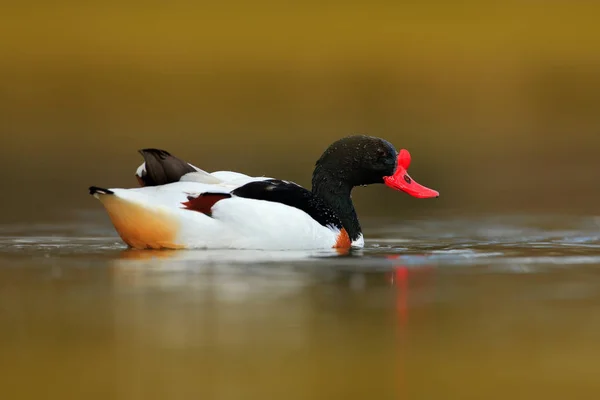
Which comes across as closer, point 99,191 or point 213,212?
point 99,191

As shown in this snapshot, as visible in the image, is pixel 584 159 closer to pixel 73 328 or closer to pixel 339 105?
pixel 339 105

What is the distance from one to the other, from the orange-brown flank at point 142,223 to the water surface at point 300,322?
20 centimetres

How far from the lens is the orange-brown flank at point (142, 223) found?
12.7 metres

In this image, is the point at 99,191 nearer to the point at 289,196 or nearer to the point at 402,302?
the point at 289,196

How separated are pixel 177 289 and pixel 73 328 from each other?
4.63ft

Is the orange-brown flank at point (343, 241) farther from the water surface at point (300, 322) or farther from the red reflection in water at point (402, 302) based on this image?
the red reflection in water at point (402, 302)

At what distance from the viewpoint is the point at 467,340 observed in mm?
9414

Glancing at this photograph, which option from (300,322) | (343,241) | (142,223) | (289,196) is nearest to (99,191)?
(142,223)

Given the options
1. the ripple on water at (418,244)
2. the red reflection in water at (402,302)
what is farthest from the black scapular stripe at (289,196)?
the red reflection in water at (402,302)

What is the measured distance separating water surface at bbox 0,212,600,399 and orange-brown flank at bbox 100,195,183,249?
20 cm

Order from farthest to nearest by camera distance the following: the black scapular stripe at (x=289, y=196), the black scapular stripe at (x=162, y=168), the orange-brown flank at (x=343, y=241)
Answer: the orange-brown flank at (x=343, y=241) → the black scapular stripe at (x=162, y=168) → the black scapular stripe at (x=289, y=196)

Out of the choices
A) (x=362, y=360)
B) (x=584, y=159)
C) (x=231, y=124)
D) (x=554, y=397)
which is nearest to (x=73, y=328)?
(x=362, y=360)

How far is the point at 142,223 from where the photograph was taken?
12.8m

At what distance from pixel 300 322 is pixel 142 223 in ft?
10.8
